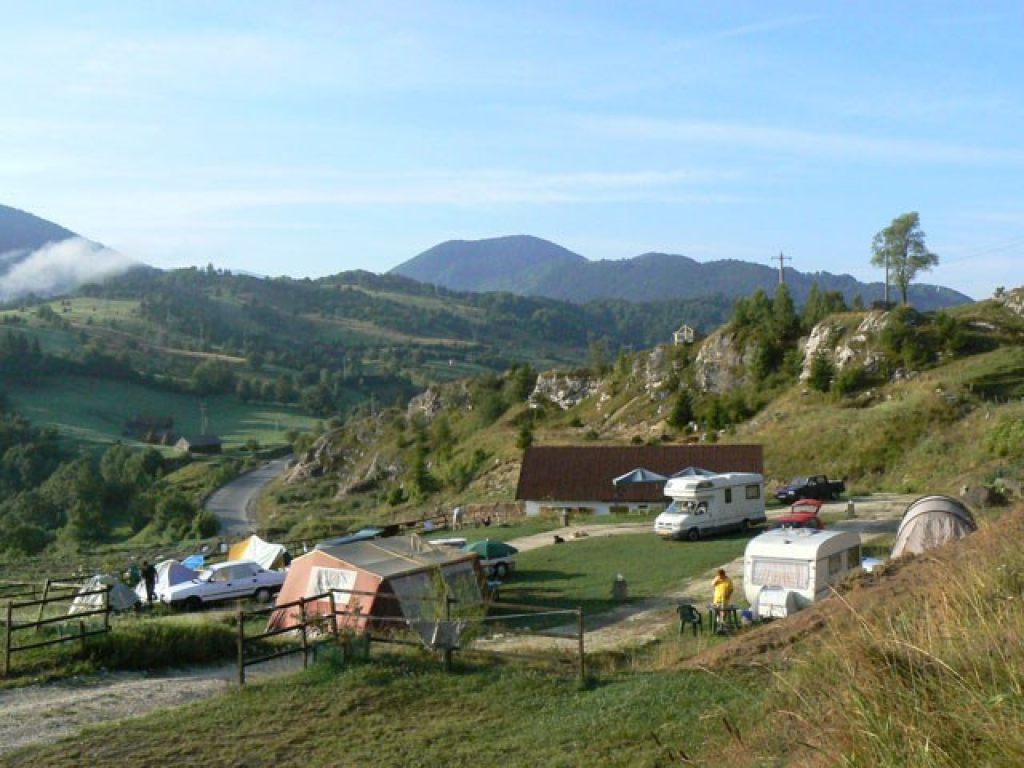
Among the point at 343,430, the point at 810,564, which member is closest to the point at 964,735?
the point at 810,564

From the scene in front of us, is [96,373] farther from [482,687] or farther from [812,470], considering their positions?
[482,687]

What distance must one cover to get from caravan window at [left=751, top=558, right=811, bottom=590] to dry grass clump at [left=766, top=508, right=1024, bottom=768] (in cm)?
1409

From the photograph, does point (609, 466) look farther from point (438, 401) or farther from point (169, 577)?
point (438, 401)

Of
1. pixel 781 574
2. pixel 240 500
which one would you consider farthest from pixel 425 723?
pixel 240 500

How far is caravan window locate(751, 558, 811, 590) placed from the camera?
65.3 feet

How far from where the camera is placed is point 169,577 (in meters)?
28.9

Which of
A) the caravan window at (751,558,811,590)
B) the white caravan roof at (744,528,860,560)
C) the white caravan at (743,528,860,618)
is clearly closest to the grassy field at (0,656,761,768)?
the white caravan at (743,528,860,618)

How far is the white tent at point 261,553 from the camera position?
33188 millimetres

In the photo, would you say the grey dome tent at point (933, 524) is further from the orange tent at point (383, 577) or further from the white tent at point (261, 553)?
the white tent at point (261, 553)

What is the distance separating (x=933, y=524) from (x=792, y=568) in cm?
417

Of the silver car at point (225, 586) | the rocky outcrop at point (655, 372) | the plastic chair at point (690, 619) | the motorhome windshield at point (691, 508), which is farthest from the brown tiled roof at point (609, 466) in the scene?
the rocky outcrop at point (655, 372)

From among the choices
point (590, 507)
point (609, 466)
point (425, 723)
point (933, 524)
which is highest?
point (933, 524)

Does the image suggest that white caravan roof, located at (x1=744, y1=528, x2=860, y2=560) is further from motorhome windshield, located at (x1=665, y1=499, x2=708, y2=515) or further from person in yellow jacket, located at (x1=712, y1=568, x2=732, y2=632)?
motorhome windshield, located at (x1=665, y1=499, x2=708, y2=515)

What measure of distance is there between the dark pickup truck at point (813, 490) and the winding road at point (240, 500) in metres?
39.5
